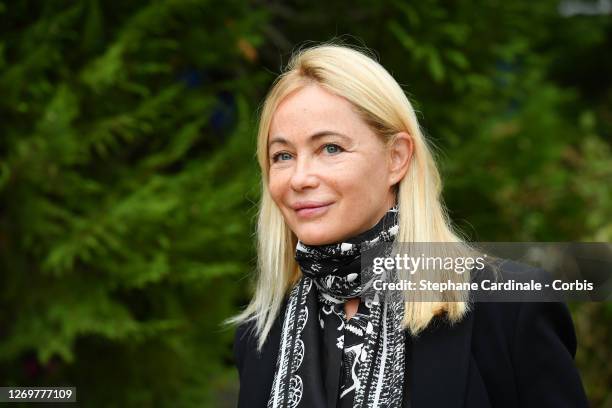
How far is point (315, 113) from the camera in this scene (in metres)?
2.18

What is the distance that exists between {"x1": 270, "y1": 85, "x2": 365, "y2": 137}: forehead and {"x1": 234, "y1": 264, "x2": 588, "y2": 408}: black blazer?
0.62 m

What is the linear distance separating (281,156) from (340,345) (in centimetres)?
59

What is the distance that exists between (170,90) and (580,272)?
253cm

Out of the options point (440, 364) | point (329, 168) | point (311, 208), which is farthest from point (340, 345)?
point (329, 168)

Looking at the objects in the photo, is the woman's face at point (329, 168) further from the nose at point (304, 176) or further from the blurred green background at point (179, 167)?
the blurred green background at point (179, 167)

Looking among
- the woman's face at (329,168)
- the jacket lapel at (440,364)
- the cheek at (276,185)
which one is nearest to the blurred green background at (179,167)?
the cheek at (276,185)

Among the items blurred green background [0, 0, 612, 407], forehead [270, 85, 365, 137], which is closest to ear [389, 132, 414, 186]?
forehead [270, 85, 365, 137]

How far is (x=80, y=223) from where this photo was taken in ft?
13.4

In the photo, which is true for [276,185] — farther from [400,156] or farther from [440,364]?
[440,364]

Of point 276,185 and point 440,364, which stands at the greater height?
point 276,185

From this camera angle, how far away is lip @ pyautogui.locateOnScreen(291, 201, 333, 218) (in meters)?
2.17

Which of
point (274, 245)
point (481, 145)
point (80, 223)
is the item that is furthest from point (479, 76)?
point (274, 245)

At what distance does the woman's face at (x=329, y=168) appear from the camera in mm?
2154

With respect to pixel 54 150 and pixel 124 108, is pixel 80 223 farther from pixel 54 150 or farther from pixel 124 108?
pixel 124 108
